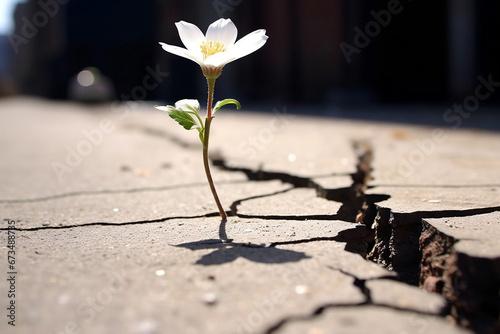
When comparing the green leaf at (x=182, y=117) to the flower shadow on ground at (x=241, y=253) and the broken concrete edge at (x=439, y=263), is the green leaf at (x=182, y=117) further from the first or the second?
the broken concrete edge at (x=439, y=263)

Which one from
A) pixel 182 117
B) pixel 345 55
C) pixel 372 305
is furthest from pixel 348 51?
pixel 372 305

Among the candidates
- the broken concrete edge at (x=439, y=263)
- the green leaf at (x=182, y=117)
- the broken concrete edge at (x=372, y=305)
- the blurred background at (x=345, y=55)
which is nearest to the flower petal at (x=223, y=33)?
the green leaf at (x=182, y=117)

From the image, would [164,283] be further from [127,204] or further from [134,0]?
[134,0]

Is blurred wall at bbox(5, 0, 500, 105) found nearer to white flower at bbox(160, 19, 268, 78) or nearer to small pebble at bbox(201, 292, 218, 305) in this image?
white flower at bbox(160, 19, 268, 78)

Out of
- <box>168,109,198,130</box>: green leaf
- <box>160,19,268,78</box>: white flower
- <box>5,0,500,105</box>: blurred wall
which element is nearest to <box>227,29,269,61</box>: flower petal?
<box>160,19,268,78</box>: white flower

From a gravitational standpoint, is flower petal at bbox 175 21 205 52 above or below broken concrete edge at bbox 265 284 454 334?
above

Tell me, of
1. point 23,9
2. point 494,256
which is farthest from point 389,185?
point 23,9

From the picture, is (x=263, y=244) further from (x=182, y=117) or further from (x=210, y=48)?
(x=210, y=48)
